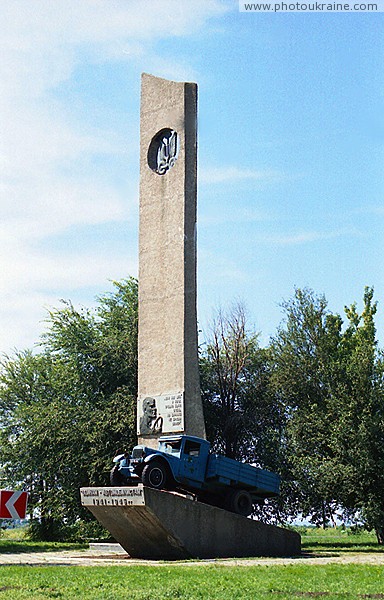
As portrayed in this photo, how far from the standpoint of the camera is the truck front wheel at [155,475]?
1513 centimetres

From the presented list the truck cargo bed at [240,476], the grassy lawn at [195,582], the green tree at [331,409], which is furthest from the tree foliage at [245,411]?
the grassy lawn at [195,582]

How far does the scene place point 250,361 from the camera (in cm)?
2697

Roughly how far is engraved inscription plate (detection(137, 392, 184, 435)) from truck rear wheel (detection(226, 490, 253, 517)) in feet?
6.54

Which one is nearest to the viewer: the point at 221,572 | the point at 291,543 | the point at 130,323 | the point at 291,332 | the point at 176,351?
the point at 221,572

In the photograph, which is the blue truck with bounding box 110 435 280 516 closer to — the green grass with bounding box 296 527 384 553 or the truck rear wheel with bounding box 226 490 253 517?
the truck rear wheel with bounding box 226 490 253 517

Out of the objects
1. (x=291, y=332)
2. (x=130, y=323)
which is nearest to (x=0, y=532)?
(x=130, y=323)

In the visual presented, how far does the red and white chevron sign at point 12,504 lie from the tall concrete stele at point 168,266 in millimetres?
6935

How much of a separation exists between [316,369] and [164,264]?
25.9 ft

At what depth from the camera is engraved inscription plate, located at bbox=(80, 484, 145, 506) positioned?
567 inches

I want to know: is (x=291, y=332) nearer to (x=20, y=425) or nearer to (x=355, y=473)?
(x=355, y=473)

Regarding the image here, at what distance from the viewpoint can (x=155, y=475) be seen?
50.1 ft

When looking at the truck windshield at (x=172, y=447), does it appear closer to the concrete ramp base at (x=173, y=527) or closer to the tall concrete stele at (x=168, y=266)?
the concrete ramp base at (x=173, y=527)

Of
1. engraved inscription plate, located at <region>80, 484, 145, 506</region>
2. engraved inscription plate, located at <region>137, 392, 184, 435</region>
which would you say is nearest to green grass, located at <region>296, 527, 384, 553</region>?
engraved inscription plate, located at <region>137, 392, 184, 435</region>

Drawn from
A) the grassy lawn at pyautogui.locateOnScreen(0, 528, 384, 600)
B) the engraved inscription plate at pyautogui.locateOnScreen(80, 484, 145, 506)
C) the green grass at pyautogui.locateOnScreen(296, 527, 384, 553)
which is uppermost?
the engraved inscription plate at pyautogui.locateOnScreen(80, 484, 145, 506)
